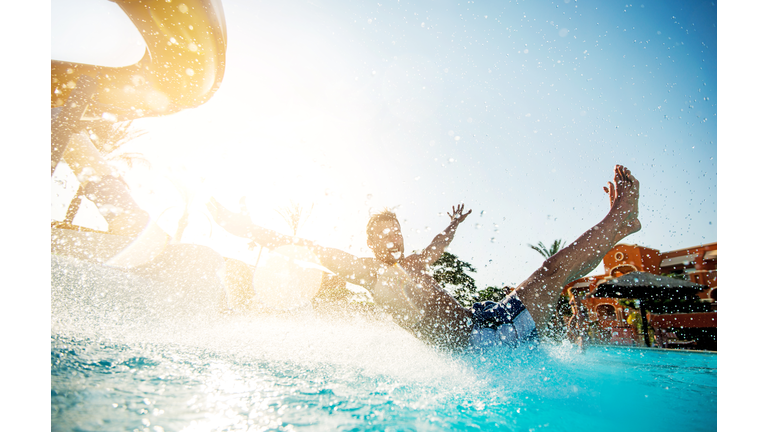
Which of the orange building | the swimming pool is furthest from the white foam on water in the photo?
the orange building

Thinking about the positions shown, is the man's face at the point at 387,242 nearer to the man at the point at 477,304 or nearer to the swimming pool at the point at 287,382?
the man at the point at 477,304

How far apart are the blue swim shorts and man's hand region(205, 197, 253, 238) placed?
80.9 inches

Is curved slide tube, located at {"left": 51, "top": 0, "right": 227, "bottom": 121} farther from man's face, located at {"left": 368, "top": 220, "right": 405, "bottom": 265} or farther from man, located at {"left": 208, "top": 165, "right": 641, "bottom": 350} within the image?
man's face, located at {"left": 368, "top": 220, "right": 405, "bottom": 265}

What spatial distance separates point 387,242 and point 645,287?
9534 mm

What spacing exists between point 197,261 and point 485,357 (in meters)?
2.84

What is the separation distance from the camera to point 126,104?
4777mm

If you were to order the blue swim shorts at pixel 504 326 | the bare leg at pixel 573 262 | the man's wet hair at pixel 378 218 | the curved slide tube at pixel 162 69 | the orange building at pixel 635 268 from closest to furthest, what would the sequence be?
the blue swim shorts at pixel 504 326 → the bare leg at pixel 573 262 → the man's wet hair at pixel 378 218 → the curved slide tube at pixel 162 69 → the orange building at pixel 635 268

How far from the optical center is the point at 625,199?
2.71 m

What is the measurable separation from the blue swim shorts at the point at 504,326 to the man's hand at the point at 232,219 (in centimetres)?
205

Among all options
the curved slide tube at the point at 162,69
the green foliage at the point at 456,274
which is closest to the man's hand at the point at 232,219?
the curved slide tube at the point at 162,69

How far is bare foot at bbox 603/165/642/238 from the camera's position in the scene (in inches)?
102

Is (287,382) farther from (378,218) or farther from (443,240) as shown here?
(443,240)

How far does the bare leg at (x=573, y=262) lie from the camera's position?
8.00 ft
